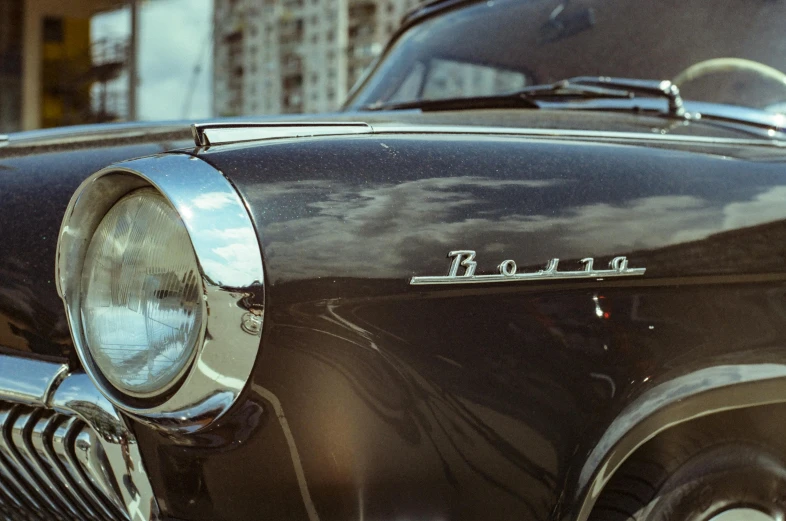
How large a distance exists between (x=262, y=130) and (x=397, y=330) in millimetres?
381

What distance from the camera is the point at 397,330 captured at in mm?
1155

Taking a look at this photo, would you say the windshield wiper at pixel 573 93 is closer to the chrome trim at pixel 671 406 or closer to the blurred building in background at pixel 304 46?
the chrome trim at pixel 671 406

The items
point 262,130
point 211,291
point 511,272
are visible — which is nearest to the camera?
point 211,291

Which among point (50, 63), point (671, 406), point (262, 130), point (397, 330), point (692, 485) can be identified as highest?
point (50, 63)

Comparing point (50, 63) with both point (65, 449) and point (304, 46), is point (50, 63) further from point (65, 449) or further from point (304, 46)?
point (304, 46)

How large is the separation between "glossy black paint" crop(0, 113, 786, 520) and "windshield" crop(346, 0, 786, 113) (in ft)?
2.74

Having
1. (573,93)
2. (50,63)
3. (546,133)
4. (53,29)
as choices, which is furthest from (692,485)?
(50,63)

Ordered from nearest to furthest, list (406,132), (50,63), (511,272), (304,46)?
(511,272)
(406,132)
(50,63)
(304,46)

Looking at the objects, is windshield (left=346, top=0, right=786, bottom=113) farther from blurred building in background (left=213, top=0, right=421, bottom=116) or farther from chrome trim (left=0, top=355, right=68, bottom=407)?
blurred building in background (left=213, top=0, right=421, bottom=116)

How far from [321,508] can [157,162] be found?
0.49 m

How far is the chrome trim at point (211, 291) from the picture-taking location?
3.57 feet

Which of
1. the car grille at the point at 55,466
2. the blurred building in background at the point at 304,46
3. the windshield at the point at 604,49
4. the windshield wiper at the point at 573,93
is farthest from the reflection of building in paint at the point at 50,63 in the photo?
the blurred building in background at the point at 304,46

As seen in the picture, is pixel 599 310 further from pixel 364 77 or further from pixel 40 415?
pixel 364 77

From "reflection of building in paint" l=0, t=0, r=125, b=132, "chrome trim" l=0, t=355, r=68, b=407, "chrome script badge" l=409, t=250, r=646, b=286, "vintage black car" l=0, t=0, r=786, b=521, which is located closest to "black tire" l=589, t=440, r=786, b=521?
"vintage black car" l=0, t=0, r=786, b=521
